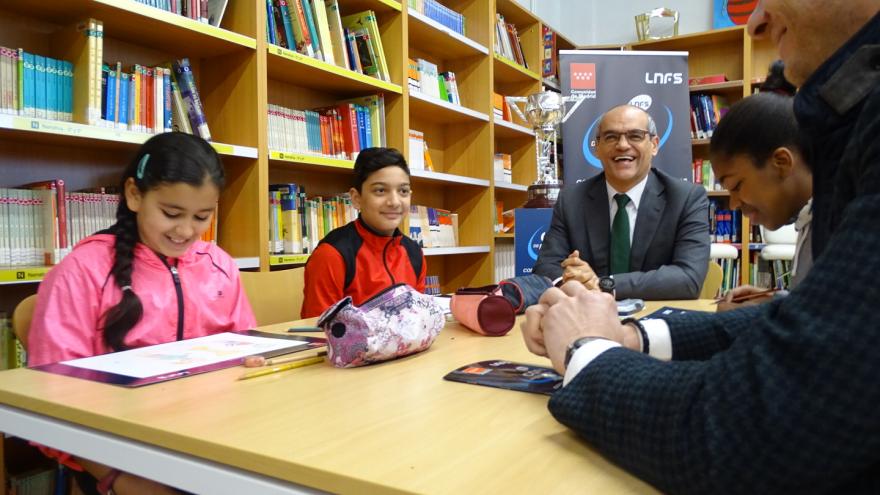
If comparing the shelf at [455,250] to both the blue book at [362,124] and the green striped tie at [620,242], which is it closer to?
the blue book at [362,124]

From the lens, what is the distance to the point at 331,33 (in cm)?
295

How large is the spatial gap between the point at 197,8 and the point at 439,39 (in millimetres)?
1833

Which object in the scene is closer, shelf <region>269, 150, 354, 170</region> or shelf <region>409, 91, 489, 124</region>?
shelf <region>269, 150, 354, 170</region>

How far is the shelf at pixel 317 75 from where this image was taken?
8.59 feet

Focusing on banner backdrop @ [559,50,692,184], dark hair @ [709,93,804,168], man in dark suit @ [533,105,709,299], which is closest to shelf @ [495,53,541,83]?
banner backdrop @ [559,50,692,184]

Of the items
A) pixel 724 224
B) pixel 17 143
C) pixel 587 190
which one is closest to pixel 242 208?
pixel 17 143

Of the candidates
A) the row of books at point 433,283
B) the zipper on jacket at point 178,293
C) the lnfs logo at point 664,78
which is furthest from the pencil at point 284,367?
the lnfs logo at point 664,78

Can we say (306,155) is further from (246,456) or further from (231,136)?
(246,456)

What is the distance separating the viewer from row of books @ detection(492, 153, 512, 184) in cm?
441

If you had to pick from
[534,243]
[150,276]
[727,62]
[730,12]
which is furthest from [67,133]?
[730,12]

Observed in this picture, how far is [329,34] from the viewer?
9.53 feet

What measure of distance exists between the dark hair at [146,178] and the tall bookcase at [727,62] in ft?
13.1

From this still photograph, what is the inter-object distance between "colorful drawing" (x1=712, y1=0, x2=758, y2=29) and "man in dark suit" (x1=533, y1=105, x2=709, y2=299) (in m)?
2.92

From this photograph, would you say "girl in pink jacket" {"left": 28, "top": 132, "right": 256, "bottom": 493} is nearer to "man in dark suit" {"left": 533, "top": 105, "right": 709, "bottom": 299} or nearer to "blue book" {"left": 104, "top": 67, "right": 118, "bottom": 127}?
"blue book" {"left": 104, "top": 67, "right": 118, "bottom": 127}
